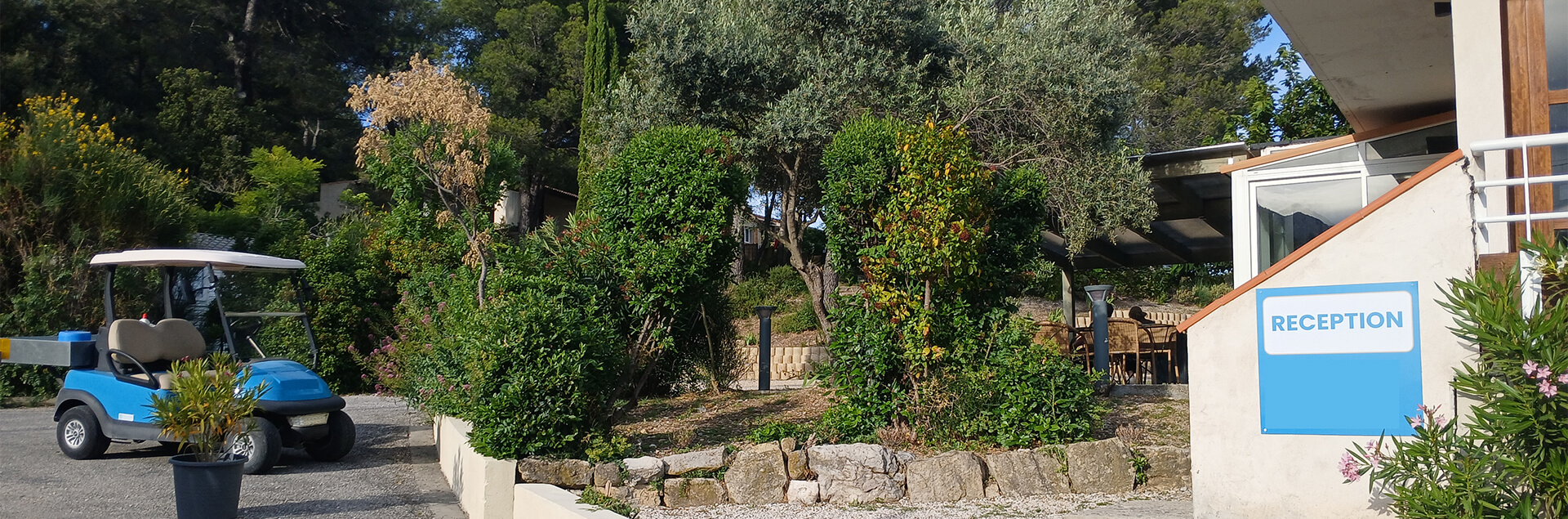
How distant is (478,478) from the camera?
7176 millimetres

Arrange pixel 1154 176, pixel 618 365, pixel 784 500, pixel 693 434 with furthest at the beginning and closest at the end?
pixel 1154 176 < pixel 693 434 < pixel 618 365 < pixel 784 500

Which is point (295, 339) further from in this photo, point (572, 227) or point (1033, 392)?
point (1033, 392)

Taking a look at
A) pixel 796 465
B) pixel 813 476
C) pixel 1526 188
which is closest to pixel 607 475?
pixel 796 465

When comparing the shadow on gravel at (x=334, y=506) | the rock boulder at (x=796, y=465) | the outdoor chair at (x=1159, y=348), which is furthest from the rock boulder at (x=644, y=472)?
the outdoor chair at (x=1159, y=348)

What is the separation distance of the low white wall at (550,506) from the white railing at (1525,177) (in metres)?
5.00

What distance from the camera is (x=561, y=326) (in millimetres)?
7180


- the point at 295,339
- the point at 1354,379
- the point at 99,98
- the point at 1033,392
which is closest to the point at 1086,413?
the point at 1033,392

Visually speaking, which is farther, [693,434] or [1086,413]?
[693,434]

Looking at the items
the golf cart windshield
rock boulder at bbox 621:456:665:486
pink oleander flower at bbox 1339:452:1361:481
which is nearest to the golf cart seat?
the golf cart windshield

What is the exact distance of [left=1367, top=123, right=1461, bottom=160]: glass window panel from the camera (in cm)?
796

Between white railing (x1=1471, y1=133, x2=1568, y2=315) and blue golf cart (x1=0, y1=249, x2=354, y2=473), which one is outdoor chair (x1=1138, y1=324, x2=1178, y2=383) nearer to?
white railing (x1=1471, y1=133, x2=1568, y2=315)

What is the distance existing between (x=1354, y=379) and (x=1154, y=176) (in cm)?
676

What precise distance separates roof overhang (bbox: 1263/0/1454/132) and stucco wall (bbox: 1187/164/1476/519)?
1683mm

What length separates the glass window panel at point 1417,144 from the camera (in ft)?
26.1
